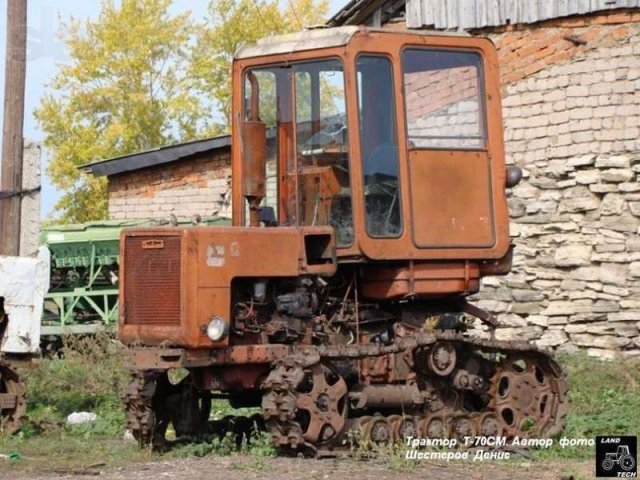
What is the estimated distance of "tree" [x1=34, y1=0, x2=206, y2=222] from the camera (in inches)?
1368

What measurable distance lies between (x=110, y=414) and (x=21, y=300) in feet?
4.60

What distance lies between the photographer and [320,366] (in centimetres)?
990

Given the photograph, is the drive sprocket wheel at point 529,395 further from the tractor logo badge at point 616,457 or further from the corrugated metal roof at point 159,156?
the corrugated metal roof at point 159,156

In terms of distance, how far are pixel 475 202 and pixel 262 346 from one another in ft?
6.88

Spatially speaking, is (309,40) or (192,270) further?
(309,40)

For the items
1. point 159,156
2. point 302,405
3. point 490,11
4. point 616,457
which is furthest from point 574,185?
point 159,156

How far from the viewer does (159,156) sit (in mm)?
22703

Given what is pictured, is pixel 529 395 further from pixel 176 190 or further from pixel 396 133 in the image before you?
pixel 176 190

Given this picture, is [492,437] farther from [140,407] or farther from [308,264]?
[140,407]

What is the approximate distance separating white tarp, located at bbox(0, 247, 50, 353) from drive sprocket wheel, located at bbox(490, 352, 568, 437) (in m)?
4.15

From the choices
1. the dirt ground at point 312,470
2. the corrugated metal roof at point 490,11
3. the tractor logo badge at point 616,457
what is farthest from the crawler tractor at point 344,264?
the corrugated metal roof at point 490,11

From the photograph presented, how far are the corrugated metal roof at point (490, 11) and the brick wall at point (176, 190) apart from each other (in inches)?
223

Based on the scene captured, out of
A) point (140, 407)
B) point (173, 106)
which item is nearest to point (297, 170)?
point (140, 407)

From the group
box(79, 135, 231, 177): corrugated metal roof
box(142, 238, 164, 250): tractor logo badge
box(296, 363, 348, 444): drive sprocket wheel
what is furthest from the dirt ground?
box(79, 135, 231, 177): corrugated metal roof
